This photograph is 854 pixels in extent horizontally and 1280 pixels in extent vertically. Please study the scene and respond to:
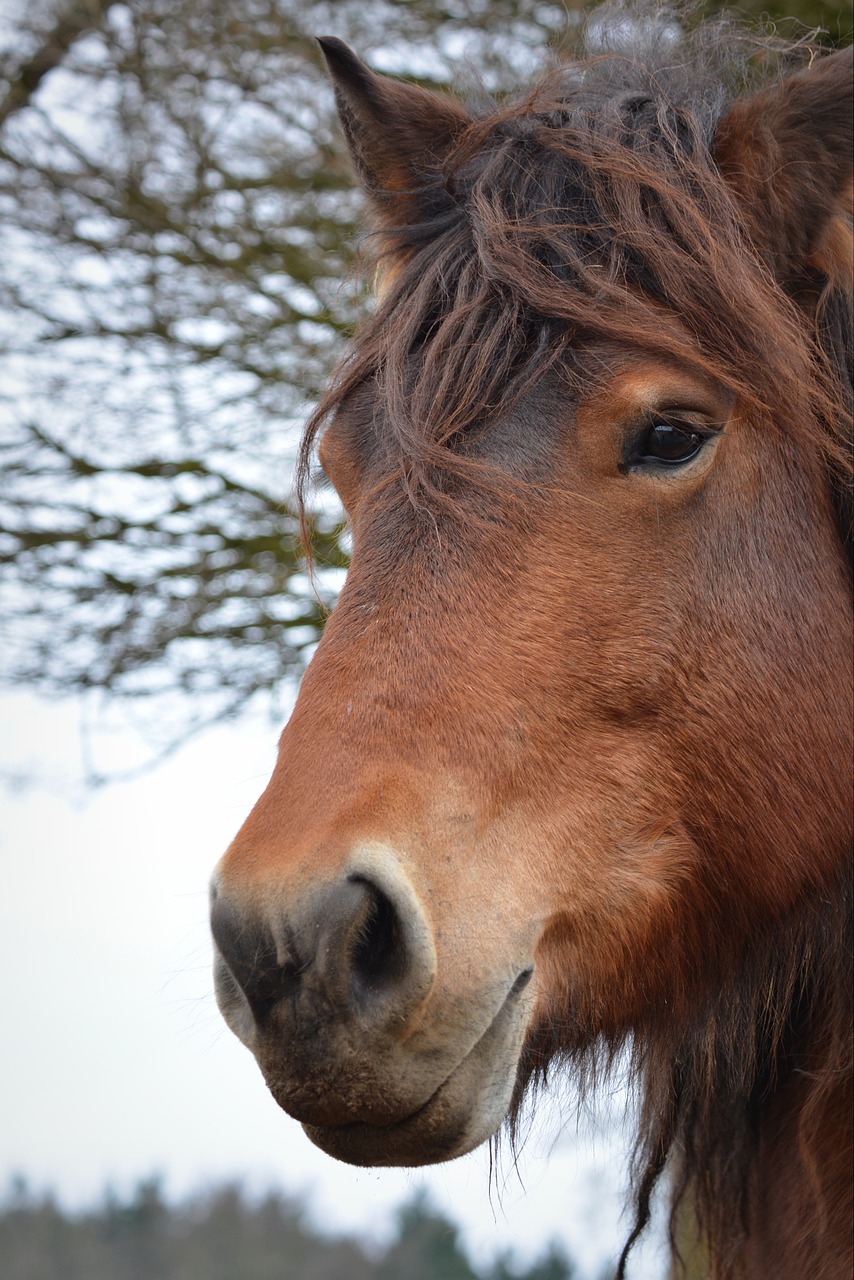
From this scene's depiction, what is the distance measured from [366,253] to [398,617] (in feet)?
4.85

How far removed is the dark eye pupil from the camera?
2195mm

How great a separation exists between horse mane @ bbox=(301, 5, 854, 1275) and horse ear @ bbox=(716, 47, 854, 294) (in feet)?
0.10

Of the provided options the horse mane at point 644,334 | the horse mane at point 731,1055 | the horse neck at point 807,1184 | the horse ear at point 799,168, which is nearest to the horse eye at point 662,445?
the horse mane at point 644,334

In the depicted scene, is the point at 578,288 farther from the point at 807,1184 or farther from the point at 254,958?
the point at 807,1184

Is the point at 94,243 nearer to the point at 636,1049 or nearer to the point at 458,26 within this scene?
the point at 458,26

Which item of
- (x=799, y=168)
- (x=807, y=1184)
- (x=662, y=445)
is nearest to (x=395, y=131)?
(x=799, y=168)

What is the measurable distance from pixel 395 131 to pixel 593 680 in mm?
1625

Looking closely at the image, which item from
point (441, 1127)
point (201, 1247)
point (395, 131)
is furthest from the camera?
point (201, 1247)

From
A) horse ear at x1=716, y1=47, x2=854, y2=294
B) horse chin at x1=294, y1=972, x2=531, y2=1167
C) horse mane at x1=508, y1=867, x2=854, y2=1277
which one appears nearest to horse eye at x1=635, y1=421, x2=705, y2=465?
horse ear at x1=716, y1=47, x2=854, y2=294

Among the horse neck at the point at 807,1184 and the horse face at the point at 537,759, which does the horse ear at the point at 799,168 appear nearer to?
the horse face at the point at 537,759

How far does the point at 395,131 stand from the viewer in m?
2.85

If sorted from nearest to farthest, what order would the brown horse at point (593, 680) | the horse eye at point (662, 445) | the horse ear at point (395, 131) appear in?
1. the brown horse at point (593, 680)
2. the horse eye at point (662, 445)
3. the horse ear at point (395, 131)

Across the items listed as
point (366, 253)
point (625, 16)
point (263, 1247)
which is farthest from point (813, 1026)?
point (263, 1247)

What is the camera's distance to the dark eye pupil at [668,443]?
2.20 metres
